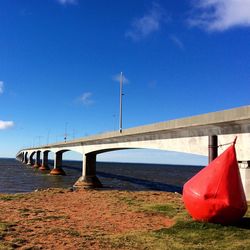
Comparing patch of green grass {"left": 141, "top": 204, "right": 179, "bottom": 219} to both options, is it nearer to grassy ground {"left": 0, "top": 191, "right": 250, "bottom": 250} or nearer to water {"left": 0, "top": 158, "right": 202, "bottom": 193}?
grassy ground {"left": 0, "top": 191, "right": 250, "bottom": 250}

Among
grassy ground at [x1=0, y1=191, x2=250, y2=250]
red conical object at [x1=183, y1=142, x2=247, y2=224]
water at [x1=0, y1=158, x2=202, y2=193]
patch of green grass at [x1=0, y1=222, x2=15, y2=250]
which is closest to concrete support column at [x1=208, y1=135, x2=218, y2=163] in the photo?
grassy ground at [x1=0, y1=191, x2=250, y2=250]

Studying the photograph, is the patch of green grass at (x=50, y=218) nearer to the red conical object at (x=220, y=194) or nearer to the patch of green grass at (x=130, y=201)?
the patch of green grass at (x=130, y=201)

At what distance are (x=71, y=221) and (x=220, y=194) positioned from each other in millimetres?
5347

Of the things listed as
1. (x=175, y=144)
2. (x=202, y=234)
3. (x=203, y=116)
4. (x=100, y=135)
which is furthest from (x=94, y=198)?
(x=100, y=135)

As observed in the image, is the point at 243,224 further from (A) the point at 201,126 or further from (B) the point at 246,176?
(A) the point at 201,126

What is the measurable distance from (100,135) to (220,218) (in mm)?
28962

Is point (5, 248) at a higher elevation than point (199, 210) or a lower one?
lower

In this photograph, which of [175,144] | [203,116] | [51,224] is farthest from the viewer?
[175,144]

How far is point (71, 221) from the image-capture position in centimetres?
1293

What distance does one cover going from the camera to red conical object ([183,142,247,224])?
1078cm

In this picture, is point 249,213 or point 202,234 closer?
A: point 202,234

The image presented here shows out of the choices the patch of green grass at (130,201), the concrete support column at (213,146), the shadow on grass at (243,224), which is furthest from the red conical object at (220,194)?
the patch of green grass at (130,201)

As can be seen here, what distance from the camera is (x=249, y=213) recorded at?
12891 millimetres

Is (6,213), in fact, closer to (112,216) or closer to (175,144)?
(112,216)
